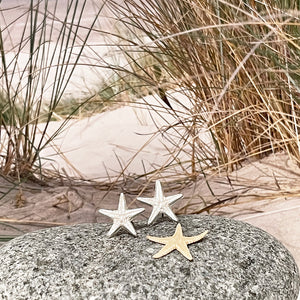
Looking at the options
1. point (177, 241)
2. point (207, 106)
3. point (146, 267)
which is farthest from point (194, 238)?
point (207, 106)

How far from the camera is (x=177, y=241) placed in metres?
1.74

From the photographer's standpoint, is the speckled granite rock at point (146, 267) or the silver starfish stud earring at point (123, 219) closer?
the speckled granite rock at point (146, 267)

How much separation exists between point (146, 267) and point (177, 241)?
0.11 metres

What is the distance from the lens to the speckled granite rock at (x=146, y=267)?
1.64m

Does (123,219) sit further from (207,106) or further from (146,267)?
(207,106)

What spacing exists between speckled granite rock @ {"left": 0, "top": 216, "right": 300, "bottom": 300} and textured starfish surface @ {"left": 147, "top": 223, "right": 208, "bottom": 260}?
0.01 meters

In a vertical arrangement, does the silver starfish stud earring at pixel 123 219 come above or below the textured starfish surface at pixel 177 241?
above

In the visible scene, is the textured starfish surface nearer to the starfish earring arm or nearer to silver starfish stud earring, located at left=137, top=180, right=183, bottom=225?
the starfish earring arm

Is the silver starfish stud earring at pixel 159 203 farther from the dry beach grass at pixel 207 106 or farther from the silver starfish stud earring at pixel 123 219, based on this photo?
the dry beach grass at pixel 207 106

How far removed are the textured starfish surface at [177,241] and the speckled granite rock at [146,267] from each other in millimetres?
14

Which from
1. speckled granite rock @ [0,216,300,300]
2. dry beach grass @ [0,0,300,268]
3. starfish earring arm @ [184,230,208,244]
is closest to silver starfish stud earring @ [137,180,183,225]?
speckled granite rock @ [0,216,300,300]

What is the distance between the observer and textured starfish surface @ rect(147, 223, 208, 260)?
171cm

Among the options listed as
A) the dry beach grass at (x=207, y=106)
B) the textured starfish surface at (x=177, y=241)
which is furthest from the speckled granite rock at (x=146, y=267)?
the dry beach grass at (x=207, y=106)

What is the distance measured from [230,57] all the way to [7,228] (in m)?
0.93
